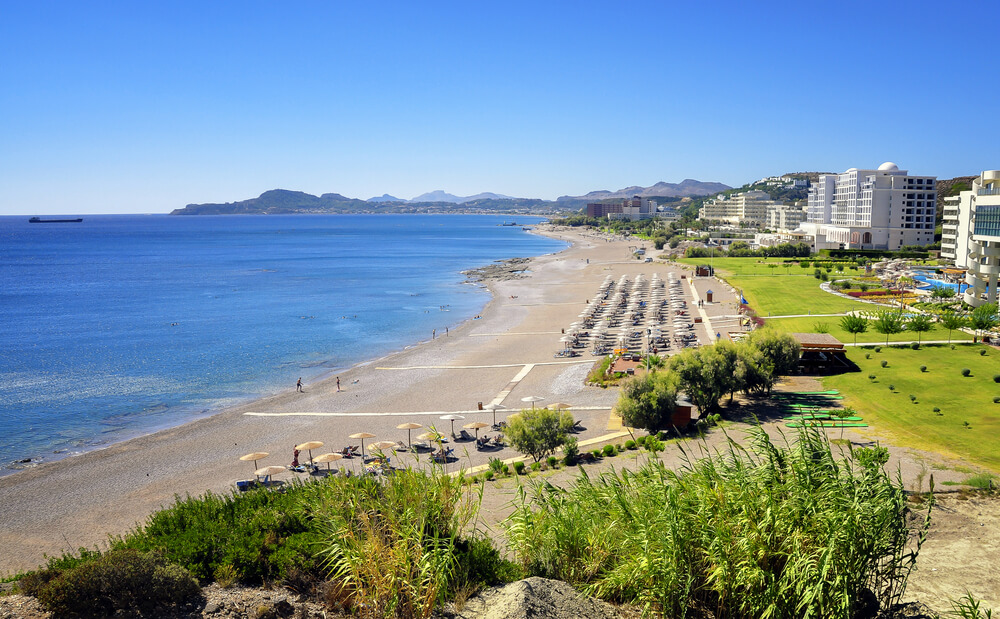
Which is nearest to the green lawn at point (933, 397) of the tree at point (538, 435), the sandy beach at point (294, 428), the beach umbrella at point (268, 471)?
the sandy beach at point (294, 428)

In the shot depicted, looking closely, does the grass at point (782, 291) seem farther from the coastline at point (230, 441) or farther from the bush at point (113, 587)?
the bush at point (113, 587)

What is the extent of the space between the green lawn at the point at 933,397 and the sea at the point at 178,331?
2945 cm

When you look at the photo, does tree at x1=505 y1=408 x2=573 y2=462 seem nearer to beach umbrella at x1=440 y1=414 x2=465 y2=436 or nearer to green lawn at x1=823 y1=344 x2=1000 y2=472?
beach umbrella at x1=440 y1=414 x2=465 y2=436

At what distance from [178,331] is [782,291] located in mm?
53726

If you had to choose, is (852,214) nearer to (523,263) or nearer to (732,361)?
(523,263)

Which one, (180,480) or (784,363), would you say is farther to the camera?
(784,363)

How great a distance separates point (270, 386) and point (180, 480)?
46.2ft

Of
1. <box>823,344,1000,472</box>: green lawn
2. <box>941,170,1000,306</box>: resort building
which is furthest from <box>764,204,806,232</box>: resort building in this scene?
<box>823,344,1000,472</box>: green lawn

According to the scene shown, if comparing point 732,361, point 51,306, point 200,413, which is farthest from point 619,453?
point 51,306

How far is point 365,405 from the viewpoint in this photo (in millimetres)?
32438

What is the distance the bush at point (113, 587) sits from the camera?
8.91m

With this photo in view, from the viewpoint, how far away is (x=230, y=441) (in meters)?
28.1

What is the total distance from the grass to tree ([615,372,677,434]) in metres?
27.0

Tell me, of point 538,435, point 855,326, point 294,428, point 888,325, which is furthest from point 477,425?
point 888,325
